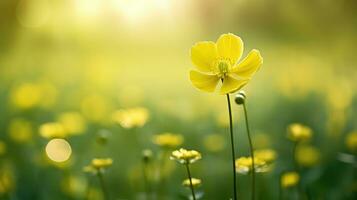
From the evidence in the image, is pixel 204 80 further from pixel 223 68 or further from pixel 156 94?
pixel 156 94

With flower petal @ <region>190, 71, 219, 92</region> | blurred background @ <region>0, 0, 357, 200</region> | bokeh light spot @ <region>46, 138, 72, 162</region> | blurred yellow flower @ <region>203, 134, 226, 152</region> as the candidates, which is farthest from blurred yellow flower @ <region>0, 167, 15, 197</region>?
flower petal @ <region>190, 71, 219, 92</region>

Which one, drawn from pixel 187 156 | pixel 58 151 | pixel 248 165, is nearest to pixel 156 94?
pixel 58 151

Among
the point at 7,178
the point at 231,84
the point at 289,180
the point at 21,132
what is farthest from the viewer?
the point at 21,132

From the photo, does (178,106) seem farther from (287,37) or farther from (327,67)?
(287,37)

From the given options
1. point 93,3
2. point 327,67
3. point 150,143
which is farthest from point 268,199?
point 93,3

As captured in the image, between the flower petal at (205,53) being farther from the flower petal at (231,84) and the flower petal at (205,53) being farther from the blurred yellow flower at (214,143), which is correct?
the blurred yellow flower at (214,143)

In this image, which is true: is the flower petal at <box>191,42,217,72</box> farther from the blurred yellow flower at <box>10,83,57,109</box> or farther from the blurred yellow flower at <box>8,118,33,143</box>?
the blurred yellow flower at <box>10,83,57,109</box>

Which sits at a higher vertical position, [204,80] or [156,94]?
[156,94]

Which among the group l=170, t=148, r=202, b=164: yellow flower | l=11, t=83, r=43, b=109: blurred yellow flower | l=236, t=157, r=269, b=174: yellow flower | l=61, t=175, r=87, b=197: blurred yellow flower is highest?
l=11, t=83, r=43, b=109: blurred yellow flower
